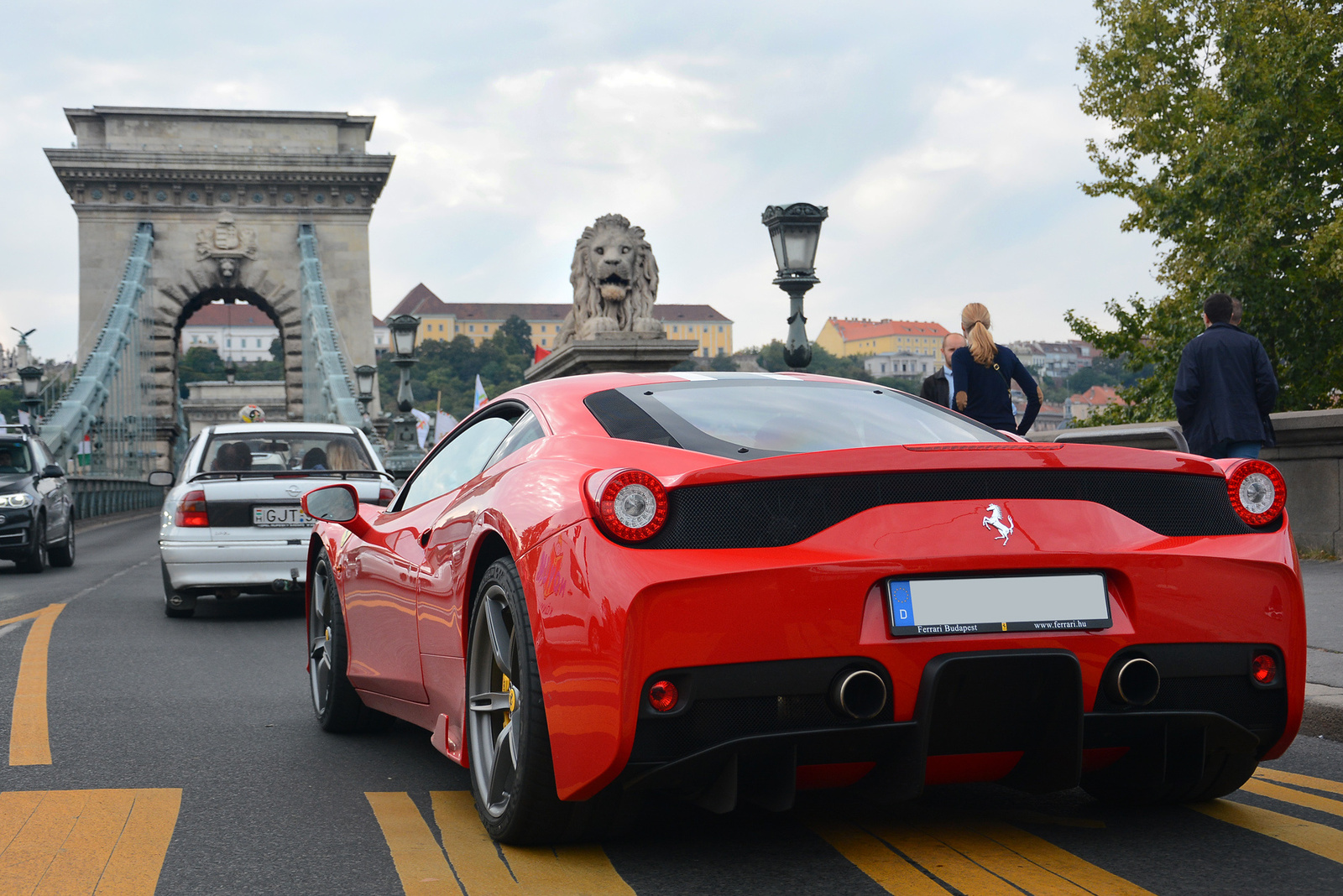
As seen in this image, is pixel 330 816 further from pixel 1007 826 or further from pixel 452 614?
pixel 1007 826

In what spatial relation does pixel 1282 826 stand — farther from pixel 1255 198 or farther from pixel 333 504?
pixel 1255 198

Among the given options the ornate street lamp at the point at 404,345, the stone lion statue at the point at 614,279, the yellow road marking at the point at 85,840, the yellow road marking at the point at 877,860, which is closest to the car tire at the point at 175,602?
the yellow road marking at the point at 85,840

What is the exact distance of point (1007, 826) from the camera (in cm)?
368

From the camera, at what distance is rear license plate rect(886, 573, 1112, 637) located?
9.96 ft

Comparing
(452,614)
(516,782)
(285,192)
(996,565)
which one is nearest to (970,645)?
(996,565)

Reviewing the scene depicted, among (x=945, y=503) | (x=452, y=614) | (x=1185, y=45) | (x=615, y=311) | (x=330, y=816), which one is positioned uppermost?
(x=1185, y=45)

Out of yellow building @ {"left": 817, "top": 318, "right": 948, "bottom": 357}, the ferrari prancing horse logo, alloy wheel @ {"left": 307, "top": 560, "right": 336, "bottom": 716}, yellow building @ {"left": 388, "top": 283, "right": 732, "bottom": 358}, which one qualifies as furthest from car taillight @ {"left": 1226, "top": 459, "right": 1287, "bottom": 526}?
yellow building @ {"left": 817, "top": 318, "right": 948, "bottom": 357}

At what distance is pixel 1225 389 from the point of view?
9.01m

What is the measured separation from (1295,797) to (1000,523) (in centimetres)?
164

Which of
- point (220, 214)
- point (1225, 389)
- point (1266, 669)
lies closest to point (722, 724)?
point (1266, 669)

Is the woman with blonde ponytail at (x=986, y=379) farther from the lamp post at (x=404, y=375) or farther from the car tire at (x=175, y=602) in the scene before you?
the lamp post at (x=404, y=375)

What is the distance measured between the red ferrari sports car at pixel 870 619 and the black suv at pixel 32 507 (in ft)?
42.0

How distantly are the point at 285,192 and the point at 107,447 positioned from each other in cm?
1386

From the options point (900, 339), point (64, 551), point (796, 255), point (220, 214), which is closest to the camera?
point (796, 255)
